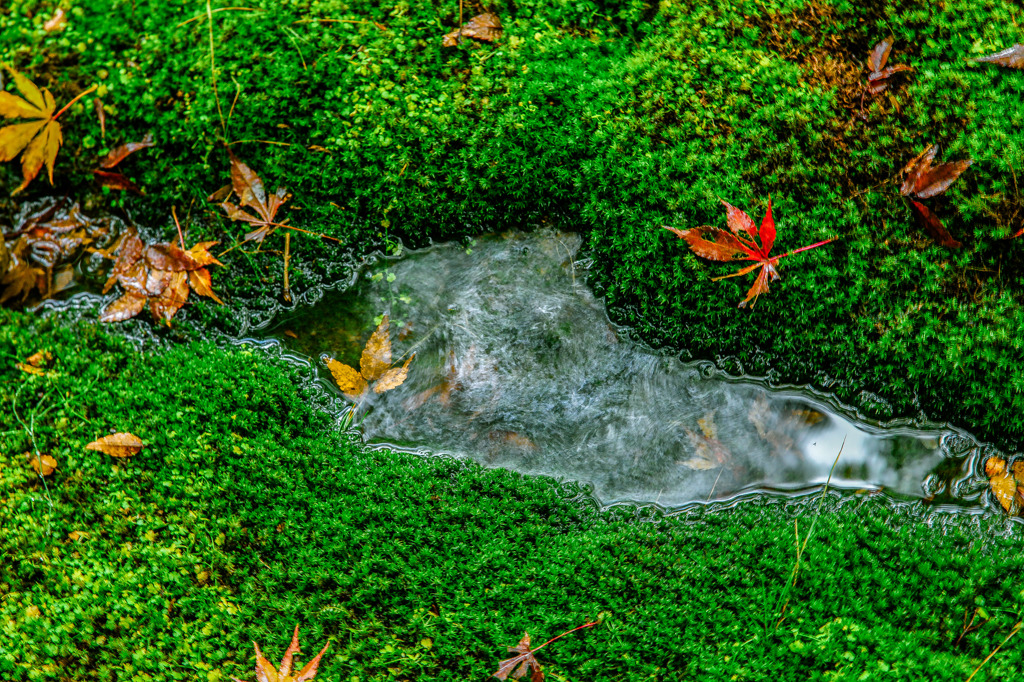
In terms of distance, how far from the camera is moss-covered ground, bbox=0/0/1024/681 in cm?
216

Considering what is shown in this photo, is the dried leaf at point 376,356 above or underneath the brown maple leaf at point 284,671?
above

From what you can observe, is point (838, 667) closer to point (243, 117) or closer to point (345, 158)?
point (345, 158)

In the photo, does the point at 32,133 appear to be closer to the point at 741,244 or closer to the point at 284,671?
the point at 284,671

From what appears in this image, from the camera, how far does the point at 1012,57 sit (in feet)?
7.27

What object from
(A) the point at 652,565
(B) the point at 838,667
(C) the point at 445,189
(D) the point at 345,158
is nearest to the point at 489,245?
(C) the point at 445,189

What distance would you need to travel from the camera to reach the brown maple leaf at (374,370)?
2.68 metres

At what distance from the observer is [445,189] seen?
2.54 meters

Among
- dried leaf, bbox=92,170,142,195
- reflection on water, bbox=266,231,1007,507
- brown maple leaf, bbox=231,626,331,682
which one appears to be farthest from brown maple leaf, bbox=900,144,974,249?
dried leaf, bbox=92,170,142,195

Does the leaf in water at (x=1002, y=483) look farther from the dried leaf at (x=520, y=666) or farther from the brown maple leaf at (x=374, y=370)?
the brown maple leaf at (x=374, y=370)

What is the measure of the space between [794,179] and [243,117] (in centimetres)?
251

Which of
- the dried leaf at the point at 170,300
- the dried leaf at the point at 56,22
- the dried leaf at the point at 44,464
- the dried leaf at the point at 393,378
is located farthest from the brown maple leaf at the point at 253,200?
the dried leaf at the point at 44,464

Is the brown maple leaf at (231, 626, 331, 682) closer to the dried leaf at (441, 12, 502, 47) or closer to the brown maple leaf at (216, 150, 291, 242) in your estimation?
the brown maple leaf at (216, 150, 291, 242)

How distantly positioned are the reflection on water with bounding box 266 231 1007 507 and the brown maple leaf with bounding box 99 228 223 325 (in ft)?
1.52

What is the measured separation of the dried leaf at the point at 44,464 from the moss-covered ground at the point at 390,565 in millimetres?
27
